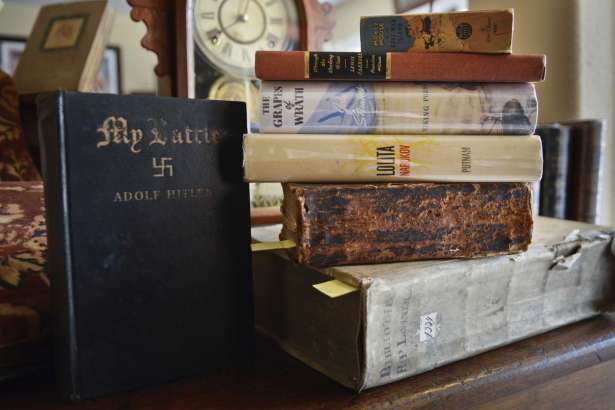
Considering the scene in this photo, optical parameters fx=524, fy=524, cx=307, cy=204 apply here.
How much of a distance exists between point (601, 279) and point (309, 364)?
1.17 ft

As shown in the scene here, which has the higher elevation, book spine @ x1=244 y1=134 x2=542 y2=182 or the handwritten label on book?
book spine @ x1=244 y1=134 x2=542 y2=182

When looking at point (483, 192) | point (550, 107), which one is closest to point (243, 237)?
point (483, 192)

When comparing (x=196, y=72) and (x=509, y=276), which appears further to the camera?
(x=196, y=72)

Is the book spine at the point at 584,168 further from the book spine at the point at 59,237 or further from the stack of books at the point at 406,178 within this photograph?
the book spine at the point at 59,237

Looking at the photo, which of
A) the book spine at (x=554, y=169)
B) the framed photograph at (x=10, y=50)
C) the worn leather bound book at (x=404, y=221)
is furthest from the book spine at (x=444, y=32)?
the framed photograph at (x=10, y=50)

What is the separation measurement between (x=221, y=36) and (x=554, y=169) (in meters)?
0.56

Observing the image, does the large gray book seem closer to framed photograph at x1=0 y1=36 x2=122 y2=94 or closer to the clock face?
the clock face

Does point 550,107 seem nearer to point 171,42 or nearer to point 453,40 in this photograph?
point 453,40

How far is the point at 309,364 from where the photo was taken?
481 millimetres

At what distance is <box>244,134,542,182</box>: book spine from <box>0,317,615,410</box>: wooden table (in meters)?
0.17

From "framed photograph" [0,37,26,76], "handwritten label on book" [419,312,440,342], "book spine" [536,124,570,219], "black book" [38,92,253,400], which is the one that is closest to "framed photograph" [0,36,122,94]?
"framed photograph" [0,37,26,76]

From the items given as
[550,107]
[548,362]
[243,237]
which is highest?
[550,107]

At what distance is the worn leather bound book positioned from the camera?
0.45 metres

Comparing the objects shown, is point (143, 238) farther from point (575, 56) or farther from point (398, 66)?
point (575, 56)
